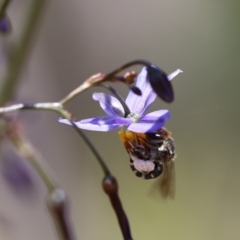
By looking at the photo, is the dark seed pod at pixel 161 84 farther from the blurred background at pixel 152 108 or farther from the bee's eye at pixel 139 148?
the blurred background at pixel 152 108

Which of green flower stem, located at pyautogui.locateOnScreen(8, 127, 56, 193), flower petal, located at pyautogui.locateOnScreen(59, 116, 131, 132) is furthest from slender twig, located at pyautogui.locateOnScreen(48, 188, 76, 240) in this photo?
flower petal, located at pyautogui.locateOnScreen(59, 116, 131, 132)

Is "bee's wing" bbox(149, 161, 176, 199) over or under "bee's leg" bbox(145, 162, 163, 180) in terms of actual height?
under

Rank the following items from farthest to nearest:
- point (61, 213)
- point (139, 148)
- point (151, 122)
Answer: point (139, 148) < point (151, 122) < point (61, 213)

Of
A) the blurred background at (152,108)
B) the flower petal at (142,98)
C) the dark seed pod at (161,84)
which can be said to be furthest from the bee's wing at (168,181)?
the blurred background at (152,108)

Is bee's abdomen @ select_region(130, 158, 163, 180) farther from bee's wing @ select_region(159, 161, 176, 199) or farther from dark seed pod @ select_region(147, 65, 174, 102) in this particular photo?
dark seed pod @ select_region(147, 65, 174, 102)

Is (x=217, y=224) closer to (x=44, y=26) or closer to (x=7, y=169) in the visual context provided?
(x=44, y=26)

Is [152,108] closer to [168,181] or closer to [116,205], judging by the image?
[168,181]

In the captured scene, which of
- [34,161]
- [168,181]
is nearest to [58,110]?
[34,161]
